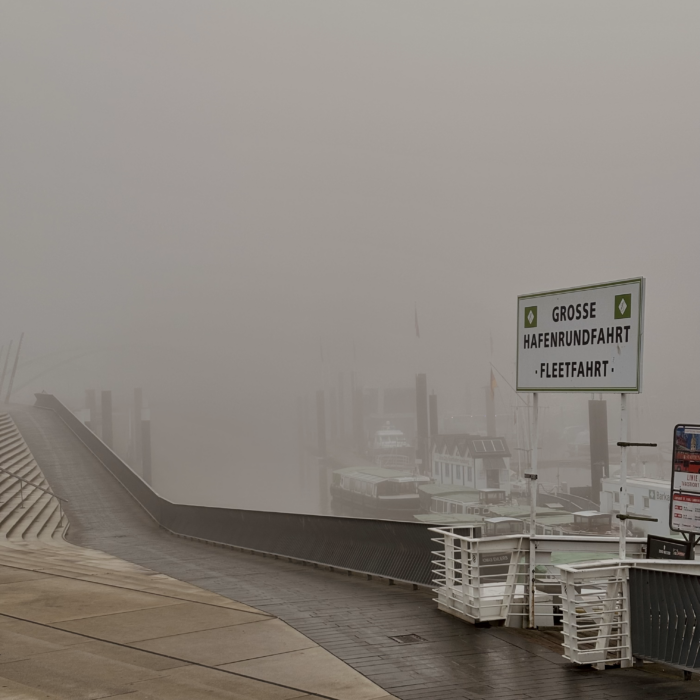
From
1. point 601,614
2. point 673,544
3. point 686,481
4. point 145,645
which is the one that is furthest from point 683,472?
point 145,645

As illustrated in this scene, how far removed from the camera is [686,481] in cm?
1240

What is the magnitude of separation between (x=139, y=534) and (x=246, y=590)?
1295 centimetres

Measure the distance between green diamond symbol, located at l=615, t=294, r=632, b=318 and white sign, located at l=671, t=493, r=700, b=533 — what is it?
461cm

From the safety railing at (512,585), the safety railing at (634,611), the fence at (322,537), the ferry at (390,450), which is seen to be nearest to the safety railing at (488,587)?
the safety railing at (512,585)

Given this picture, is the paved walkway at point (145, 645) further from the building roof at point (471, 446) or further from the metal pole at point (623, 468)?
the building roof at point (471, 446)

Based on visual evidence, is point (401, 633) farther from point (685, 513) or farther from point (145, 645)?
point (685, 513)

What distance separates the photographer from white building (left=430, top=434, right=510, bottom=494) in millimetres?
92875

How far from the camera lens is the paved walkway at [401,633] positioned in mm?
7203

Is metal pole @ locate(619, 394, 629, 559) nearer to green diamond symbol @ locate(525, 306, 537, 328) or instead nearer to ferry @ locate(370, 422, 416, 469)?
green diamond symbol @ locate(525, 306, 537, 328)

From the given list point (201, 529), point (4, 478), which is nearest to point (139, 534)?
point (201, 529)

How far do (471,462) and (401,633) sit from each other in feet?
302

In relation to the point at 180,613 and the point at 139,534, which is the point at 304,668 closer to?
the point at 180,613

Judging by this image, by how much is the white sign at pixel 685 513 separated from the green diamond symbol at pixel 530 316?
416 centimetres

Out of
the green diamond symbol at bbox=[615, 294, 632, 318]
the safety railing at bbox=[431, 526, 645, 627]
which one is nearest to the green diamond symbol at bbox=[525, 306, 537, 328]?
the green diamond symbol at bbox=[615, 294, 632, 318]
